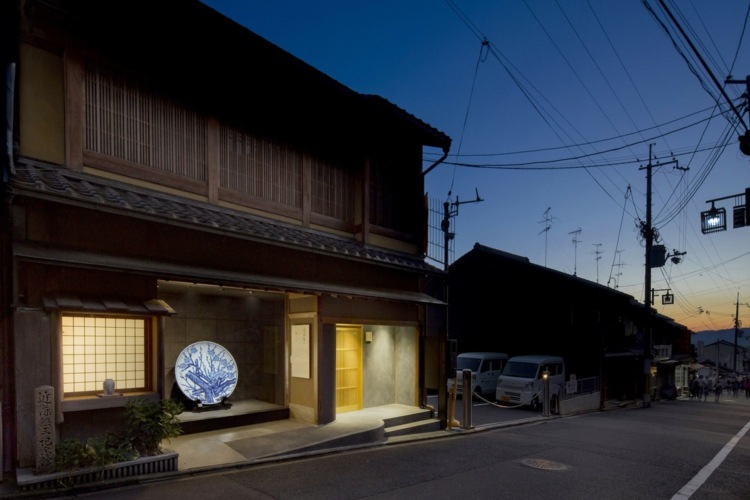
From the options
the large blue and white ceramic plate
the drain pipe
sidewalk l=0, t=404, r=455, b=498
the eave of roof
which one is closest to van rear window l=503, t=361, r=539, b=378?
sidewalk l=0, t=404, r=455, b=498

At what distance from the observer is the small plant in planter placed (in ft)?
23.6

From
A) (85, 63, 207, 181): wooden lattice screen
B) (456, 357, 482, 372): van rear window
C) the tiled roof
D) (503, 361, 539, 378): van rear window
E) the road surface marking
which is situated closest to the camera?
the tiled roof

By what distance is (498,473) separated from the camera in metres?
8.61

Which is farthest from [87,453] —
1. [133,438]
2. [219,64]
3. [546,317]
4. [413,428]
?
[546,317]

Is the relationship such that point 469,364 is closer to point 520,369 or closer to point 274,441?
point 520,369

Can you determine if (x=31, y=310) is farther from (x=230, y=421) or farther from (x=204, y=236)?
(x=230, y=421)

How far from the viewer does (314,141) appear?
12.4m

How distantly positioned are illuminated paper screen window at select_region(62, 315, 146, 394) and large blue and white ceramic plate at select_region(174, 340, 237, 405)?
280 centimetres

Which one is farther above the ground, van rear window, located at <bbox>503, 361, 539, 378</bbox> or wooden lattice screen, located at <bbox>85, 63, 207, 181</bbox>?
wooden lattice screen, located at <bbox>85, 63, 207, 181</bbox>

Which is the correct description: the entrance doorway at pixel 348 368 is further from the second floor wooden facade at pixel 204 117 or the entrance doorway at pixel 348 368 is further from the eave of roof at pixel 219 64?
the eave of roof at pixel 219 64

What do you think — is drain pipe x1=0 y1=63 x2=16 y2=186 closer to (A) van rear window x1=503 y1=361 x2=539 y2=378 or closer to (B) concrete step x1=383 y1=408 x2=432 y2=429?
(B) concrete step x1=383 y1=408 x2=432 y2=429

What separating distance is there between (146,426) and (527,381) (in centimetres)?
1892

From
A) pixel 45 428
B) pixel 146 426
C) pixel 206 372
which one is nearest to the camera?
pixel 45 428

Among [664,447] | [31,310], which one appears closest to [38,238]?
[31,310]
